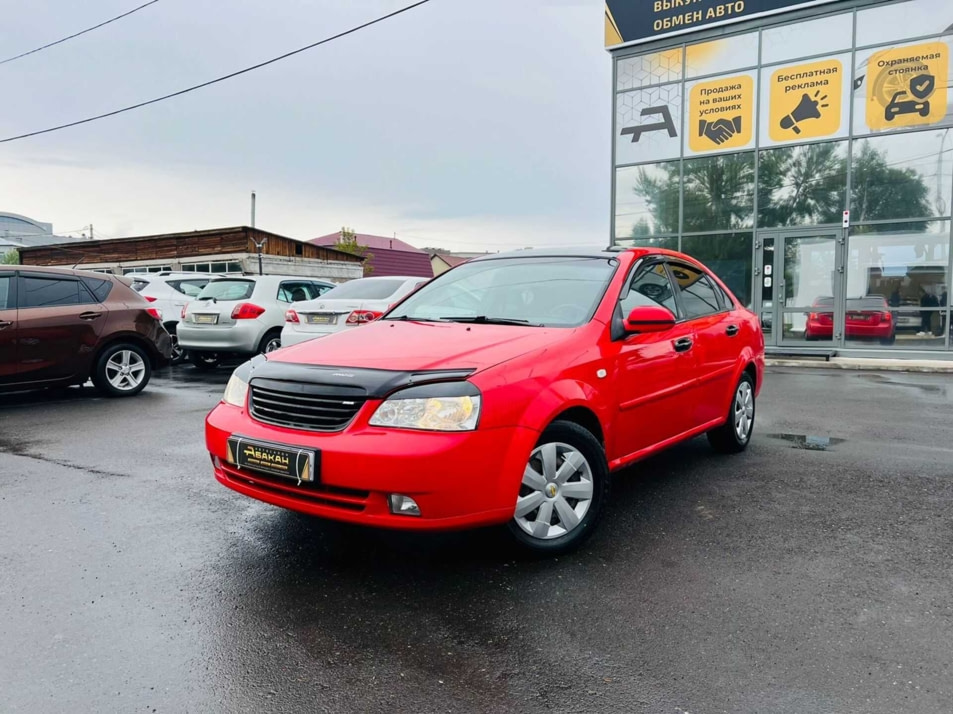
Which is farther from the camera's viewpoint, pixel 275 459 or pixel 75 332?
pixel 75 332

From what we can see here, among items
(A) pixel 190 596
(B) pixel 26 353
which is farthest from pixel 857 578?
(B) pixel 26 353

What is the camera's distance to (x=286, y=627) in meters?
2.79

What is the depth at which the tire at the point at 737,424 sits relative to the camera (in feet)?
18.0

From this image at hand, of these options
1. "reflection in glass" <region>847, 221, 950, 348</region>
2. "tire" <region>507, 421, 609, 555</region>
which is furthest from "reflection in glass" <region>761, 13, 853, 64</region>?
"tire" <region>507, 421, 609, 555</region>

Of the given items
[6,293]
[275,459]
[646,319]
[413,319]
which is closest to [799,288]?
[646,319]

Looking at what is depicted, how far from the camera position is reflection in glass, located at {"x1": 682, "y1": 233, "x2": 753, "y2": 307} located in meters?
15.5

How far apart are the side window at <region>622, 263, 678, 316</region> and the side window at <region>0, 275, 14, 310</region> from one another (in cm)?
667

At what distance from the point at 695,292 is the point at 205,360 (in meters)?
8.93

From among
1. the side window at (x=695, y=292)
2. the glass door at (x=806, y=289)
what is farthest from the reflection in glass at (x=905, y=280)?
the side window at (x=695, y=292)

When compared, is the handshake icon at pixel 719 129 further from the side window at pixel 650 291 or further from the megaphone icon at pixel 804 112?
the side window at pixel 650 291

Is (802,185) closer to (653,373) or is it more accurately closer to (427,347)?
(653,373)

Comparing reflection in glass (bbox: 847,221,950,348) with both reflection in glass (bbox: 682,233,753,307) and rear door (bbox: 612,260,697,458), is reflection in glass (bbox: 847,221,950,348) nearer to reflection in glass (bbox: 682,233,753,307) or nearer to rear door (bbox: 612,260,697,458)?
reflection in glass (bbox: 682,233,753,307)

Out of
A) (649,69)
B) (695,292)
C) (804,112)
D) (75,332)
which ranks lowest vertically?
(75,332)

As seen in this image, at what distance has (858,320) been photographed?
14398mm
